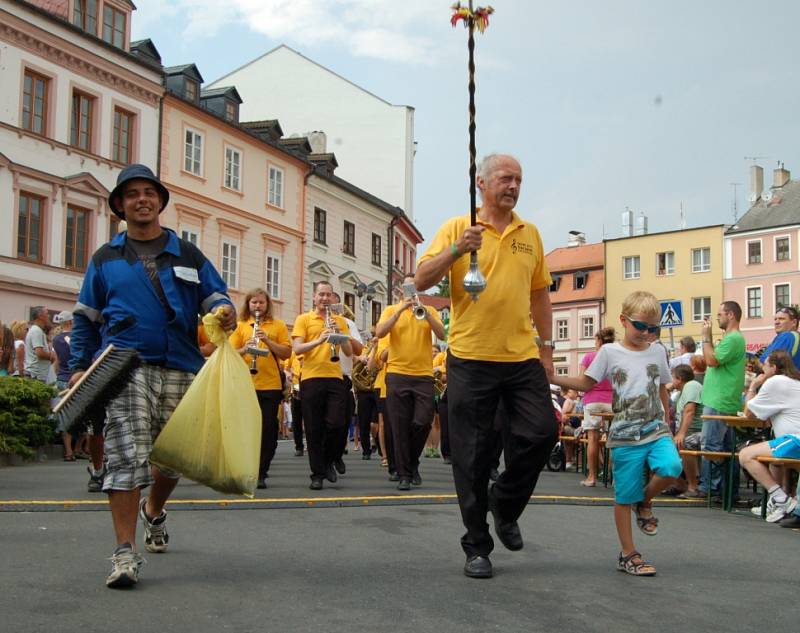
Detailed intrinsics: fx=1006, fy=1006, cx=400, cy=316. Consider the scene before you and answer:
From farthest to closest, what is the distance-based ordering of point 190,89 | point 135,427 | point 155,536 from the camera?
point 190,89 < point 155,536 < point 135,427

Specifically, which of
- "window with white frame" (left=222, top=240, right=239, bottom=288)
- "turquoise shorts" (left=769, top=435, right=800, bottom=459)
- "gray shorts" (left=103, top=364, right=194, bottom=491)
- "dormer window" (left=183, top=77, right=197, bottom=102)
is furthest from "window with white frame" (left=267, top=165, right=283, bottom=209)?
"gray shorts" (left=103, top=364, right=194, bottom=491)

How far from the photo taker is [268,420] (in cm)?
1048

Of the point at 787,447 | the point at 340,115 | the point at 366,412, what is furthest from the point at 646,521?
the point at 340,115

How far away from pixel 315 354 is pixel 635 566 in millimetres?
5410

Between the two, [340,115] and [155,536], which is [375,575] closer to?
[155,536]

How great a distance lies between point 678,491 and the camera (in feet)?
38.9

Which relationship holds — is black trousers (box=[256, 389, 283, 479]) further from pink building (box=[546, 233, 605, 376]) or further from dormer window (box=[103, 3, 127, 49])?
pink building (box=[546, 233, 605, 376])

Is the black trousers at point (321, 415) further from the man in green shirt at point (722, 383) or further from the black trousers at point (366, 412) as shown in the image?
the black trousers at point (366, 412)

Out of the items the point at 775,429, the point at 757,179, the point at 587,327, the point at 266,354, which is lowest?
the point at 775,429

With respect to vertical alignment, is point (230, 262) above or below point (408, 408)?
above

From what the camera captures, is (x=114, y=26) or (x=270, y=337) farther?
(x=114, y=26)

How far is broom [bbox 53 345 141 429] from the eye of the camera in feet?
16.6

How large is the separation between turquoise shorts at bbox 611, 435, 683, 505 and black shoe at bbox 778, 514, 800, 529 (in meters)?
3.45

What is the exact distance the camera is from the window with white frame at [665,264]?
71.6 meters
